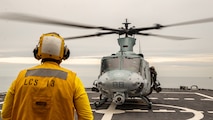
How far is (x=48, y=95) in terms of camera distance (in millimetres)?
2662

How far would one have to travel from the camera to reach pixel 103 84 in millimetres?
13477

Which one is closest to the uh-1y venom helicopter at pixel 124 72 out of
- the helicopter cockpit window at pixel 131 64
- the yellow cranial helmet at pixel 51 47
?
the helicopter cockpit window at pixel 131 64

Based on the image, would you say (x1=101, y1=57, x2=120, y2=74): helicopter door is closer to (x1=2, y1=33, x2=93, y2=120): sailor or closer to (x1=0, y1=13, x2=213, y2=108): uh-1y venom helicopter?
(x1=0, y1=13, x2=213, y2=108): uh-1y venom helicopter

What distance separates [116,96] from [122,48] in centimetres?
370

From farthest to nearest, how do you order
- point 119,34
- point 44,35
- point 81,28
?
1. point 119,34
2. point 81,28
3. point 44,35

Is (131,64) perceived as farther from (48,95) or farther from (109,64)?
(48,95)

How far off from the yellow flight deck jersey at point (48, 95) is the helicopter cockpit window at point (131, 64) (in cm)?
1164

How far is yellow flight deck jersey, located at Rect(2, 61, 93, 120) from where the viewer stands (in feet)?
8.75

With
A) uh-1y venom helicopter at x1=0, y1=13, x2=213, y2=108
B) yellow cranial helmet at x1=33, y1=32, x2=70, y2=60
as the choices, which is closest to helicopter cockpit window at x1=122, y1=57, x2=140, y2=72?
uh-1y venom helicopter at x1=0, y1=13, x2=213, y2=108

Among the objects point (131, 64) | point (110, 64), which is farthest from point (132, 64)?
point (110, 64)

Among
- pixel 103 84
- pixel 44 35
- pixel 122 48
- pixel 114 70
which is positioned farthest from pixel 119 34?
pixel 44 35

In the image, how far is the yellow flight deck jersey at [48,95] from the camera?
267 centimetres

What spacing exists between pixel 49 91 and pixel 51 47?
438 millimetres

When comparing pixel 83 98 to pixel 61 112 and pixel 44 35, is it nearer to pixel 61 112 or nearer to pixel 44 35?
pixel 61 112
